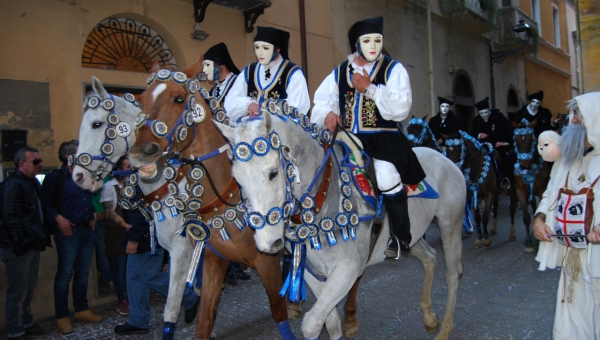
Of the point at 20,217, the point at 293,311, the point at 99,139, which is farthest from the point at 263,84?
the point at 20,217

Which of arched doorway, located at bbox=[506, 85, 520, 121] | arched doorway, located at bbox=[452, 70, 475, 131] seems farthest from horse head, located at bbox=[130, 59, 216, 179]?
arched doorway, located at bbox=[506, 85, 520, 121]

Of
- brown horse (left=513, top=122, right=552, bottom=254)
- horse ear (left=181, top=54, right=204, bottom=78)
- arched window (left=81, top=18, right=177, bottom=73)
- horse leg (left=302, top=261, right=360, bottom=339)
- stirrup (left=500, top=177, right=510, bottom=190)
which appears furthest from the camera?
stirrup (left=500, top=177, right=510, bottom=190)

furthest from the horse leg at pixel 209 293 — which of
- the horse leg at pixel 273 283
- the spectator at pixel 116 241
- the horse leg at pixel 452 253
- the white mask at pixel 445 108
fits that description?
the white mask at pixel 445 108

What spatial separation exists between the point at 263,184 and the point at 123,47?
6227mm

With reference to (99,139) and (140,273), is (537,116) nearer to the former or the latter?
(140,273)

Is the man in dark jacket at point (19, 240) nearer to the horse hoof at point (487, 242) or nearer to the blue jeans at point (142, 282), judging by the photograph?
the blue jeans at point (142, 282)

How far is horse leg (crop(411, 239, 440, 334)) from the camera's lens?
4766 mm

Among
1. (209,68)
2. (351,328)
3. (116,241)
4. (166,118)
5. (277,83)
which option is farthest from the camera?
(116,241)

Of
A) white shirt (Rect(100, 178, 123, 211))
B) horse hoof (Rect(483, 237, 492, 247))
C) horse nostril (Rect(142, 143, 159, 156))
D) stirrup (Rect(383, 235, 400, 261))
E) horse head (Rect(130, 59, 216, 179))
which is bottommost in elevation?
horse hoof (Rect(483, 237, 492, 247))

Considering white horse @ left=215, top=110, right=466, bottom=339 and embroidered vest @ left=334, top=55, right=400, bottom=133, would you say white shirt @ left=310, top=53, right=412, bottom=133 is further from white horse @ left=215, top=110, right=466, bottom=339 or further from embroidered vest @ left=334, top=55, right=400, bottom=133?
white horse @ left=215, top=110, right=466, bottom=339

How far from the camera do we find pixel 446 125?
10.4 meters

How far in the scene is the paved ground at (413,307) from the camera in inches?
197

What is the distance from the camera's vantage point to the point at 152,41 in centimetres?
841

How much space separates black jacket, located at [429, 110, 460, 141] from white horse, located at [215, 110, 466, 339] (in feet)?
19.1
